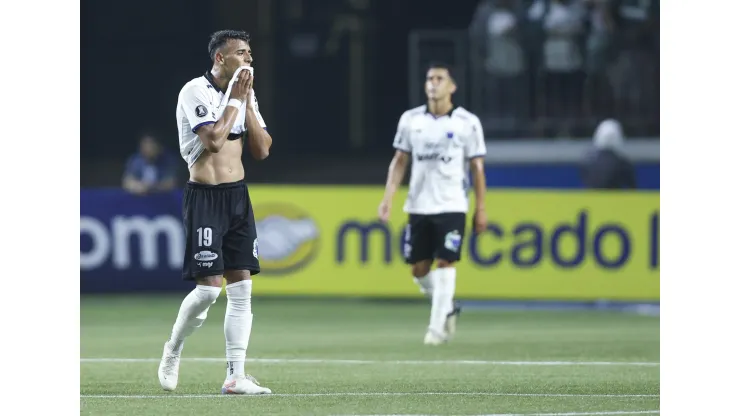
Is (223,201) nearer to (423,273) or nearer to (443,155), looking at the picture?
(443,155)

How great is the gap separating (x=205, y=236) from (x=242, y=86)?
863 mm

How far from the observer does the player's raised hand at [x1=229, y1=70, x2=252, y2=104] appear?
338 inches

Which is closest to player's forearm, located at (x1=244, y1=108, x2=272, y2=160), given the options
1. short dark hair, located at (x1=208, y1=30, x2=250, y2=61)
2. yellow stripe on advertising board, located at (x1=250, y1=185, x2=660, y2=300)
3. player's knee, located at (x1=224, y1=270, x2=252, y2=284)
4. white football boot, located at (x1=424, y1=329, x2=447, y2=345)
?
short dark hair, located at (x1=208, y1=30, x2=250, y2=61)

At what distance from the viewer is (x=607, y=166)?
56.7 feet

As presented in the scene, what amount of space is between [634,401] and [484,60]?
39.1ft

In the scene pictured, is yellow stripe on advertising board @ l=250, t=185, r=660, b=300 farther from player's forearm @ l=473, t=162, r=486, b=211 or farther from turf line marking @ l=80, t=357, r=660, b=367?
turf line marking @ l=80, t=357, r=660, b=367

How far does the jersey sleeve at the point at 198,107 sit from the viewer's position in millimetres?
8656

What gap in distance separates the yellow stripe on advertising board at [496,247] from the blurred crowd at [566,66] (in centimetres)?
375

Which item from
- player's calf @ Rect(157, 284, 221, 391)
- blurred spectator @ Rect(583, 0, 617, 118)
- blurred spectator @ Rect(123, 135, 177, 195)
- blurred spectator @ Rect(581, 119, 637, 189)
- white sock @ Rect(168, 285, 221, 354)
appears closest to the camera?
white sock @ Rect(168, 285, 221, 354)

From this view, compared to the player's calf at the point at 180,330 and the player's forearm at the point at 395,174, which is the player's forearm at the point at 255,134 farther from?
the player's forearm at the point at 395,174

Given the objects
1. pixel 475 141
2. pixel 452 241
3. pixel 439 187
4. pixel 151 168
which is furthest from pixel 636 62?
pixel 452 241

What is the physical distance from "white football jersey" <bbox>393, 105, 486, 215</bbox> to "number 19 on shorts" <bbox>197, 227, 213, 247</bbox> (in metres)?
3.90
